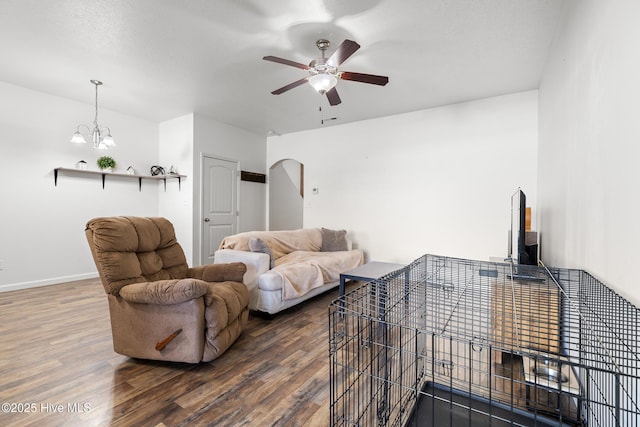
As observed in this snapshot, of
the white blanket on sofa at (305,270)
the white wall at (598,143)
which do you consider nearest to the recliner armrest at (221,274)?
the white blanket on sofa at (305,270)

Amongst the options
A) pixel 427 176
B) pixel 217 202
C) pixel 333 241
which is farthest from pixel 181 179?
pixel 427 176

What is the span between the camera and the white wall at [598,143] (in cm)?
111

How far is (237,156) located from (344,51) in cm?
372

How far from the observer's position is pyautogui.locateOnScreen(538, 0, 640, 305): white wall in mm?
1108

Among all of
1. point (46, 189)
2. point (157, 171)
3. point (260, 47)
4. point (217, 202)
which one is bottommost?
point (217, 202)

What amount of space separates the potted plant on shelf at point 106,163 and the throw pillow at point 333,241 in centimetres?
350

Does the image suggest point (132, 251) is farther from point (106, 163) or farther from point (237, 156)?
point (237, 156)

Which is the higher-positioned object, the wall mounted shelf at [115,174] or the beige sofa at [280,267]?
the wall mounted shelf at [115,174]

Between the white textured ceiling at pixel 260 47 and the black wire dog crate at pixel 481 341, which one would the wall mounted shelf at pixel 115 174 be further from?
the black wire dog crate at pixel 481 341

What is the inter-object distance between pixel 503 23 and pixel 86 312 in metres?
4.93

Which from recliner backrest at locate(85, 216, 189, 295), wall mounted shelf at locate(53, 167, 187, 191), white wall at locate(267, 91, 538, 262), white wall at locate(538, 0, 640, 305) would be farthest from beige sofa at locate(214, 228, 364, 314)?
white wall at locate(538, 0, 640, 305)

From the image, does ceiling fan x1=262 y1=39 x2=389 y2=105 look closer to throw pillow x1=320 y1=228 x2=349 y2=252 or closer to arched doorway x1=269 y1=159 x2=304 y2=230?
throw pillow x1=320 y1=228 x2=349 y2=252

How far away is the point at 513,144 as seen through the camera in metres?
3.83

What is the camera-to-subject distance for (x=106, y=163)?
4.47 m
